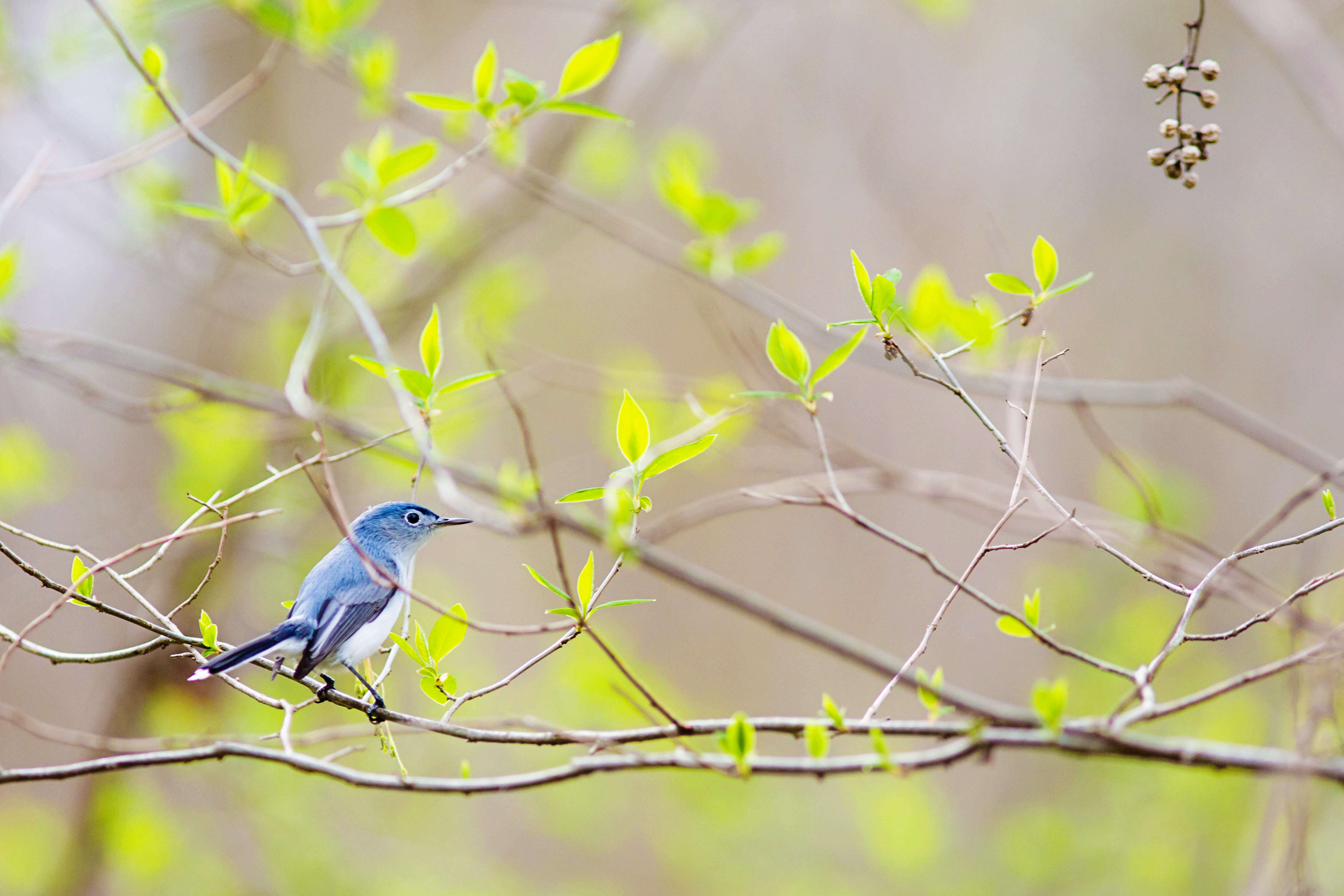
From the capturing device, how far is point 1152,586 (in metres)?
4.68

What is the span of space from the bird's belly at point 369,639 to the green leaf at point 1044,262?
51.0 inches

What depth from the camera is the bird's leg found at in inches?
61.1

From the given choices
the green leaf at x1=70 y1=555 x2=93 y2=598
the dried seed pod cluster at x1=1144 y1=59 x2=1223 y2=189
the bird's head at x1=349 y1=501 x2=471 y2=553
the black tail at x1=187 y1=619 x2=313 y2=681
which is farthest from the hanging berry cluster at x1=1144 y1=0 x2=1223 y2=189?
the bird's head at x1=349 y1=501 x2=471 y2=553

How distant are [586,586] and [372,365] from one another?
1.52ft

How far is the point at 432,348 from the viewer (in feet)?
5.02

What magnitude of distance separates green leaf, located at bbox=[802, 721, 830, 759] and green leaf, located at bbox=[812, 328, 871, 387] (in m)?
0.46

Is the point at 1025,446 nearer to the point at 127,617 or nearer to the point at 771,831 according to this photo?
the point at 127,617

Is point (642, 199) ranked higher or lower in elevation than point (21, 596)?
higher

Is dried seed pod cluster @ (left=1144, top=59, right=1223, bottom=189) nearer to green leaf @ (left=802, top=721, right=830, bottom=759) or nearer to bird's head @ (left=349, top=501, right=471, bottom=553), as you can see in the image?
green leaf @ (left=802, top=721, right=830, bottom=759)

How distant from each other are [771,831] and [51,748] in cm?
367

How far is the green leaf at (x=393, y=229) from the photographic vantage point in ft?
5.69

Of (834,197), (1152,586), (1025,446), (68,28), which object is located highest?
(834,197)

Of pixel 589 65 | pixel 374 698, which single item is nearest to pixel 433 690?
pixel 374 698

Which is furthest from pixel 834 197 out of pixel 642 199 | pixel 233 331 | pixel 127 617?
pixel 127 617
